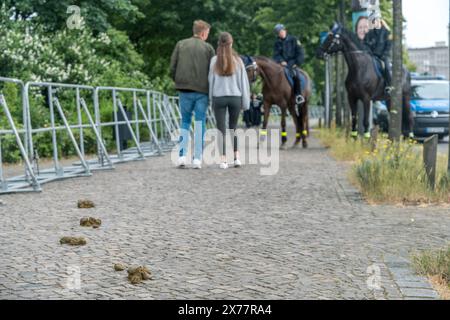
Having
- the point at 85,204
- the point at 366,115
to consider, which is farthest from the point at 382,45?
the point at 85,204

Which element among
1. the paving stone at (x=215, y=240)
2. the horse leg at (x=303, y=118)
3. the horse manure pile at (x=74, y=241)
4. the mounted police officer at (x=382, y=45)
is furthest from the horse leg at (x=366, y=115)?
the horse manure pile at (x=74, y=241)

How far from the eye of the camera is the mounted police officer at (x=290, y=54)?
1980cm

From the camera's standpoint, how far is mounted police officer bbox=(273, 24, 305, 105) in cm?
1980

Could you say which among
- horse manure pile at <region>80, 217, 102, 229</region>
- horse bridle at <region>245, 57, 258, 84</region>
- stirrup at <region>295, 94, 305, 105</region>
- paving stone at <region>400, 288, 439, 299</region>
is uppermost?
horse bridle at <region>245, 57, 258, 84</region>

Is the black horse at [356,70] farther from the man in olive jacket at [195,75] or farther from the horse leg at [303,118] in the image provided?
the man in olive jacket at [195,75]

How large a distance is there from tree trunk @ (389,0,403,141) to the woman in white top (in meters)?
2.43

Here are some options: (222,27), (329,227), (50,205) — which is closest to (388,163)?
(329,227)

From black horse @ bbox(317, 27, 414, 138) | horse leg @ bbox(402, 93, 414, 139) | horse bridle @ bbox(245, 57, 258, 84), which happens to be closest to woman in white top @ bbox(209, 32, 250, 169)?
horse bridle @ bbox(245, 57, 258, 84)

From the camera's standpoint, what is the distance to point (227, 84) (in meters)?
14.5

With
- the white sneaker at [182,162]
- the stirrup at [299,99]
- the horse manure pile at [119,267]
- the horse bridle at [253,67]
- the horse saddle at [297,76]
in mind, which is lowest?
the white sneaker at [182,162]

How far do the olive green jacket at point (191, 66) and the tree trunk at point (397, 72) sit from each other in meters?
3.02

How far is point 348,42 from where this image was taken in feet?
61.5

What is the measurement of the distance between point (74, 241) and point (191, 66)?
7.69m

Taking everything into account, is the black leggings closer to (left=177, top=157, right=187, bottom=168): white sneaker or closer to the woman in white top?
the woman in white top
